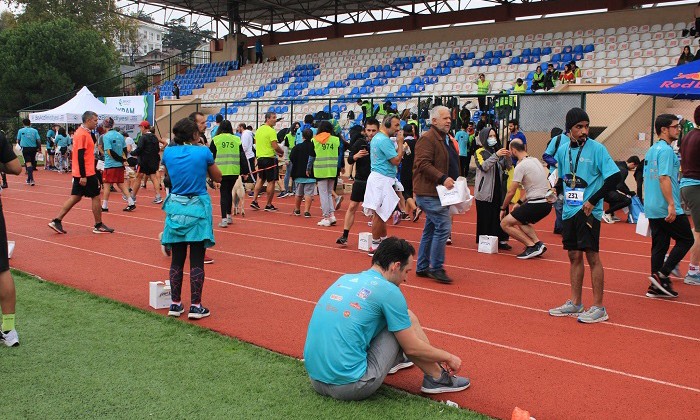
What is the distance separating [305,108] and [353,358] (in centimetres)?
2617

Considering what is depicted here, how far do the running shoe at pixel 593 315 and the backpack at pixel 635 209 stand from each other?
23.4 feet

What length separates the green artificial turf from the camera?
4.51 m

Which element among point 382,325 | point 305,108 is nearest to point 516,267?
point 382,325

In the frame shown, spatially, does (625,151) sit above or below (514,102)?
below

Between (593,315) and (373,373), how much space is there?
3045 mm

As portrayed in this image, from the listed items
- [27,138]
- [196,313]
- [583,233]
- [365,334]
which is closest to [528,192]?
[583,233]

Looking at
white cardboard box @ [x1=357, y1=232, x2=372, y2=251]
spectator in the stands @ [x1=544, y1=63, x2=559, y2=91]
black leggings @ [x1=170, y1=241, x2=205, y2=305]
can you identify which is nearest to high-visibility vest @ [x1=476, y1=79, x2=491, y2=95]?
spectator in the stands @ [x1=544, y1=63, x2=559, y2=91]

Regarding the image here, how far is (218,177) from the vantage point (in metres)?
6.73

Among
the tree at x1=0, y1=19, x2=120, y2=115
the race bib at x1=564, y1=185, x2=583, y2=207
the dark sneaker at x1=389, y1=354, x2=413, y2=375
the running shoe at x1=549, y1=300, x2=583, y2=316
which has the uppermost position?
the tree at x1=0, y1=19, x2=120, y2=115

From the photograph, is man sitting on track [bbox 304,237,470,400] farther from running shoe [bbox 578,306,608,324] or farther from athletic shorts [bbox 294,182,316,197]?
athletic shorts [bbox 294,182,316,197]

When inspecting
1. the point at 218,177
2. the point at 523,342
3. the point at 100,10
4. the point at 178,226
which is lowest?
the point at 523,342

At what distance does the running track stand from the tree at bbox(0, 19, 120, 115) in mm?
33961

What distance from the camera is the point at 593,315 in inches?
267

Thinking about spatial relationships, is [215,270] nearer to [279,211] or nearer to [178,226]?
[178,226]
